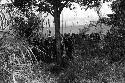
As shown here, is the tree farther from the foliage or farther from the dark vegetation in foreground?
the foliage

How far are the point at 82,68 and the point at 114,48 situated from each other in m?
1.82

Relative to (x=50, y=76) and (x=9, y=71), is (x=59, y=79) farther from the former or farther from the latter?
(x=9, y=71)

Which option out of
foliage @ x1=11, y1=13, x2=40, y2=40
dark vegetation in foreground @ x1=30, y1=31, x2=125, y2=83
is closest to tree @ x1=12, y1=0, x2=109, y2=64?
dark vegetation in foreground @ x1=30, y1=31, x2=125, y2=83

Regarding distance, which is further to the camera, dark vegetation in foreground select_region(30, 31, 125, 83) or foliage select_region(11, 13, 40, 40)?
dark vegetation in foreground select_region(30, 31, 125, 83)

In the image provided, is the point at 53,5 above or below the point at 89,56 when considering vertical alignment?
above

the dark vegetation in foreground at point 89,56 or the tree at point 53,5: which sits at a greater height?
the tree at point 53,5

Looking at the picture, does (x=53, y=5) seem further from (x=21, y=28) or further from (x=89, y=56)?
(x=21, y=28)

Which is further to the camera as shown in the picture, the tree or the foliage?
the tree

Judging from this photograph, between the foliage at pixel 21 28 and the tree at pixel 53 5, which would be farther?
the tree at pixel 53 5

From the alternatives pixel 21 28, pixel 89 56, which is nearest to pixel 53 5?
pixel 89 56

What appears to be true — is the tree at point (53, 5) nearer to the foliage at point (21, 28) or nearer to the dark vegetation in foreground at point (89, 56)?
the dark vegetation in foreground at point (89, 56)

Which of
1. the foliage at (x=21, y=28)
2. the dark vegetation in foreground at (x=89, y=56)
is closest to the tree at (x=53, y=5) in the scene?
the dark vegetation in foreground at (x=89, y=56)

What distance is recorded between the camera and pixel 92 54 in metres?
11.1

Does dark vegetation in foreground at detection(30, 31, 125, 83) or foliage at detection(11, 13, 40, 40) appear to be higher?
foliage at detection(11, 13, 40, 40)
